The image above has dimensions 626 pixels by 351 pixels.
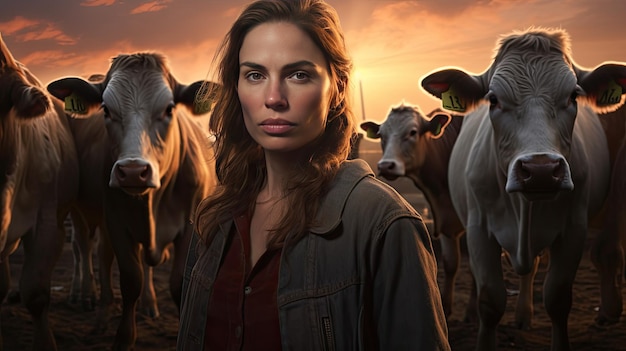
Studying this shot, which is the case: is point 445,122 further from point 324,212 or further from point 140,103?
point 324,212

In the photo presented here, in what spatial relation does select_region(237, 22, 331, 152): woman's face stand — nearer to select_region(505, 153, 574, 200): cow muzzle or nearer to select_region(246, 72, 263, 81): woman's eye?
select_region(246, 72, 263, 81): woman's eye

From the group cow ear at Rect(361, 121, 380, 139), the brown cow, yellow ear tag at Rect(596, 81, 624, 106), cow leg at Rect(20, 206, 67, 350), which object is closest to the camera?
yellow ear tag at Rect(596, 81, 624, 106)

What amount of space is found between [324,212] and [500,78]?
227 centimetres

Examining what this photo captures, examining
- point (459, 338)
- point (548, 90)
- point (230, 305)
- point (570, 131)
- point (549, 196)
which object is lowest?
point (459, 338)

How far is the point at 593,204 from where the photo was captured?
12.6 ft

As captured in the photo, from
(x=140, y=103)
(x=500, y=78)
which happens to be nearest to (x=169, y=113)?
(x=140, y=103)

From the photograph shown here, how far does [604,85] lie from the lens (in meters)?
3.38

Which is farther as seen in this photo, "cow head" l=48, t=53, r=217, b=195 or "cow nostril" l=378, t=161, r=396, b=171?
"cow nostril" l=378, t=161, r=396, b=171

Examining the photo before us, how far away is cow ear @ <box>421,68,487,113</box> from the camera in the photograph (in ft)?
11.4

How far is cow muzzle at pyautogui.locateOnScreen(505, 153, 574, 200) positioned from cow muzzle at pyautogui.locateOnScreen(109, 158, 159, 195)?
186 cm

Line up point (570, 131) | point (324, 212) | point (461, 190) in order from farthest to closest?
point (461, 190), point (570, 131), point (324, 212)

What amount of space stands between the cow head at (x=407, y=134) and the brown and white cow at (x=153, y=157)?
6.81 ft

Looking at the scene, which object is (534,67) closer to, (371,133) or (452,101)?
(452,101)

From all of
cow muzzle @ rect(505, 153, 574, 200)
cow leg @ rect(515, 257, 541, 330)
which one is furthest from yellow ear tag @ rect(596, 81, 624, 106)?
cow leg @ rect(515, 257, 541, 330)
